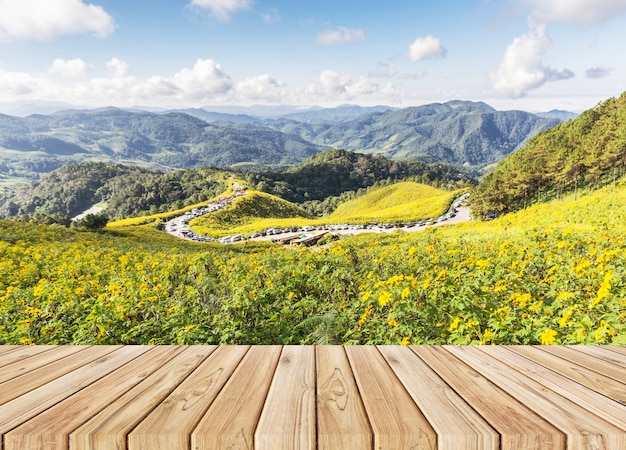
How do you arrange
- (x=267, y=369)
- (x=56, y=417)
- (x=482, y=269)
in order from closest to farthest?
(x=56, y=417)
(x=267, y=369)
(x=482, y=269)

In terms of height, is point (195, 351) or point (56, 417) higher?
point (56, 417)

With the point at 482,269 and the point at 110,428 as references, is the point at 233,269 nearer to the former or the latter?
the point at 482,269

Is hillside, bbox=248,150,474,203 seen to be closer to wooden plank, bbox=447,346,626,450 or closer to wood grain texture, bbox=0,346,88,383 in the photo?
wood grain texture, bbox=0,346,88,383

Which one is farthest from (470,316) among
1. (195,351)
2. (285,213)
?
(285,213)

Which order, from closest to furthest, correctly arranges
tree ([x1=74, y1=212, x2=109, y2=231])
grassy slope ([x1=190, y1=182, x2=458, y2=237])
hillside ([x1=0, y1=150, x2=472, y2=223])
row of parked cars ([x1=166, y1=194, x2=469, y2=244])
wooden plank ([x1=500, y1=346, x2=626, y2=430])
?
wooden plank ([x1=500, y1=346, x2=626, y2=430]), tree ([x1=74, y1=212, x2=109, y2=231]), row of parked cars ([x1=166, y1=194, x2=469, y2=244]), grassy slope ([x1=190, y1=182, x2=458, y2=237]), hillside ([x1=0, y1=150, x2=472, y2=223])

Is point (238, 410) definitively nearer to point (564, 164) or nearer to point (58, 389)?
point (58, 389)

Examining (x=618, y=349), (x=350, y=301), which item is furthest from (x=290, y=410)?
(x=350, y=301)

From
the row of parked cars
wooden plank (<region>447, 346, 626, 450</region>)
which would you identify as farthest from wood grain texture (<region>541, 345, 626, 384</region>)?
the row of parked cars
